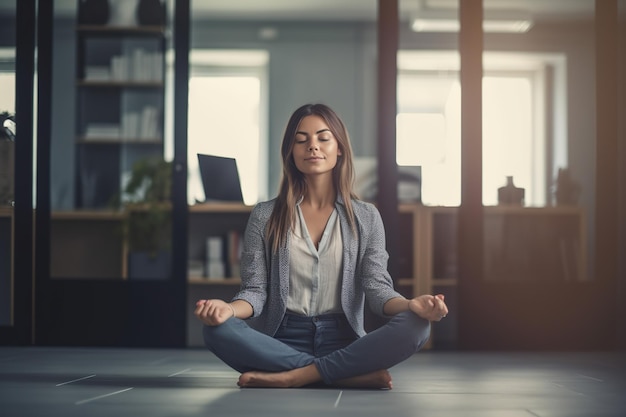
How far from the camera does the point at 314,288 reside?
2.43 m

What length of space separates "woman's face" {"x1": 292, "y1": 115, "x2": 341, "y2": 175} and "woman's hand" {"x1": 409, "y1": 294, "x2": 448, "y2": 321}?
20.8 inches

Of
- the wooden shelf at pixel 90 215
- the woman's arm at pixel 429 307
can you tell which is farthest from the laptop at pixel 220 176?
the wooden shelf at pixel 90 215

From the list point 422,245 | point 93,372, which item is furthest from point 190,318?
point 93,372

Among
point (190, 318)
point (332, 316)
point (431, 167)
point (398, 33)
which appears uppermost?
point (398, 33)

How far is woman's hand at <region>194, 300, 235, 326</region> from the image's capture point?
219 cm

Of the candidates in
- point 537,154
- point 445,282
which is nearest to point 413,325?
point 445,282

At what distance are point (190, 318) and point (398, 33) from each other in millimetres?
1930

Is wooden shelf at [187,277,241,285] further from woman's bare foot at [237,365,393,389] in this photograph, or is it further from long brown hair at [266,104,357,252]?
woman's bare foot at [237,365,393,389]

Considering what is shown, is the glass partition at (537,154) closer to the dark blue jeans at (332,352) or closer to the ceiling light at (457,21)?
the ceiling light at (457,21)

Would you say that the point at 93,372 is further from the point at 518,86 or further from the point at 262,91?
the point at 262,91

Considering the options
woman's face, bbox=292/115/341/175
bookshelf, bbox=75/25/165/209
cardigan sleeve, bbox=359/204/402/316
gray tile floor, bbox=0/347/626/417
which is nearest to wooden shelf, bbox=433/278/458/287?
gray tile floor, bbox=0/347/626/417

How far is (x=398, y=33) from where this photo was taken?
432 centimetres

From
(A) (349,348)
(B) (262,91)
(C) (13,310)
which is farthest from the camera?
(B) (262,91)

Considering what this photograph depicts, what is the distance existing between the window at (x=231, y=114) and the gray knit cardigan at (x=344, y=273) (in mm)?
2250
